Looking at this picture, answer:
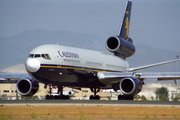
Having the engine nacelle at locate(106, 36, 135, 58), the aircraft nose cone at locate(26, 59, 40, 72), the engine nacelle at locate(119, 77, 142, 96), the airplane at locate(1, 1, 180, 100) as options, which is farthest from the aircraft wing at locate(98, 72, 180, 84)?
the aircraft nose cone at locate(26, 59, 40, 72)

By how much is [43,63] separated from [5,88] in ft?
162

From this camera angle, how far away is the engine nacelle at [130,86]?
27.0 metres

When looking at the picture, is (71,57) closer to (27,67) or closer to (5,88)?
(27,67)

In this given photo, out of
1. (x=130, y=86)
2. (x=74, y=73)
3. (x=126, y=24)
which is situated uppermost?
(x=126, y=24)

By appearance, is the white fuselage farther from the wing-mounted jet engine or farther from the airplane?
the wing-mounted jet engine

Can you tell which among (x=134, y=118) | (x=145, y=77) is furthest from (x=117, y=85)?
(x=134, y=118)

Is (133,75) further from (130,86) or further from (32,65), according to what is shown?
(32,65)

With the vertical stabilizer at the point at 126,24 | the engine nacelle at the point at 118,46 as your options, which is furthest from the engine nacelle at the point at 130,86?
the vertical stabilizer at the point at 126,24

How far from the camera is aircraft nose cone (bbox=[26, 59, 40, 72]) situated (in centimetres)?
2469

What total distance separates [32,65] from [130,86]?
821cm

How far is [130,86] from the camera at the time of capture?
2847 cm

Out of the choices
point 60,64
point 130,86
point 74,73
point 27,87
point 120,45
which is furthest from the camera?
point 120,45

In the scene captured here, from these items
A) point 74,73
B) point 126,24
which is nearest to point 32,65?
point 74,73

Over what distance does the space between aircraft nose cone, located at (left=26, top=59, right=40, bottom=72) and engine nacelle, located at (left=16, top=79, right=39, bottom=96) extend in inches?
148
